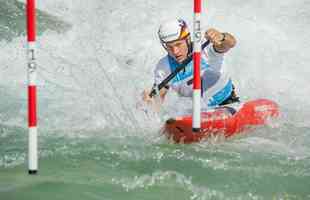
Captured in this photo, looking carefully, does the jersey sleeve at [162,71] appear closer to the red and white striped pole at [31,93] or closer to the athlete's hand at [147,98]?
the athlete's hand at [147,98]

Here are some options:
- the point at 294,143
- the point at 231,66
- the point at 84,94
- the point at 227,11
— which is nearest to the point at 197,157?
the point at 294,143

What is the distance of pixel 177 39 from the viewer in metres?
6.56

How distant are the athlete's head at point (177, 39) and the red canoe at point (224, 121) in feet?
1.83

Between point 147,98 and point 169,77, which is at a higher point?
point 169,77

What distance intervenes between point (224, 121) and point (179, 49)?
73 centimetres

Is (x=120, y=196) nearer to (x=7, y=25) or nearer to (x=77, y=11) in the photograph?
(x=7, y=25)

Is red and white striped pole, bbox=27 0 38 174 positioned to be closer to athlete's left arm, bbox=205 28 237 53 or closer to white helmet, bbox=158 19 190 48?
white helmet, bbox=158 19 190 48

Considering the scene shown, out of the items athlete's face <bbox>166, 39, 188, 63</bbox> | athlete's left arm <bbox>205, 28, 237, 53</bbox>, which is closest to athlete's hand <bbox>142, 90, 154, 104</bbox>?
athlete's face <bbox>166, 39, 188, 63</bbox>

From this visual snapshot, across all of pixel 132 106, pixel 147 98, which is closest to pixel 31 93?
pixel 147 98

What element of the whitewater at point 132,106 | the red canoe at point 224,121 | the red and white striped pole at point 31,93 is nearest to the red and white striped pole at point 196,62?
the red canoe at point 224,121

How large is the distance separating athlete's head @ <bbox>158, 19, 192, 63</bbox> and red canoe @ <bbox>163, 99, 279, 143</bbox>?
1.83 ft

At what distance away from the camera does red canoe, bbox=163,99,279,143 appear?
6207 millimetres

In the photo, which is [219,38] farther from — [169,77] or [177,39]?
[169,77]

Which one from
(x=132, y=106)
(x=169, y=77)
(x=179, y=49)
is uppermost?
(x=179, y=49)
